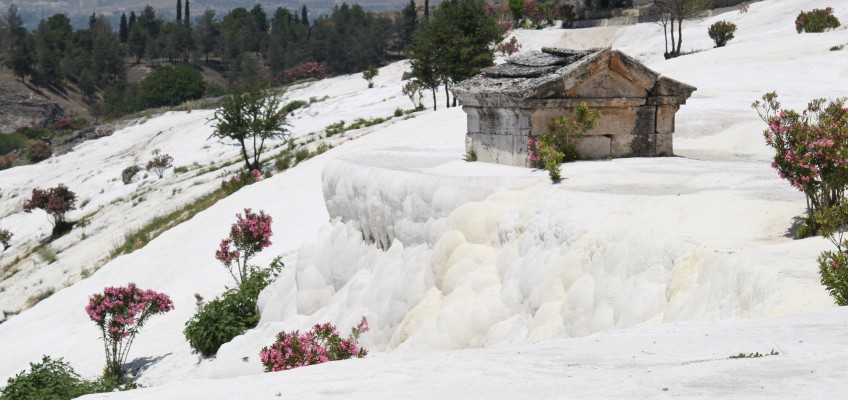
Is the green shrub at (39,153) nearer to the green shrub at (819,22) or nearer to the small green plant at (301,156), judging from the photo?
the small green plant at (301,156)

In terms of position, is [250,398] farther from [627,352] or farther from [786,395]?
[786,395]

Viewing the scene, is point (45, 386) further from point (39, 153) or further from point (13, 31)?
point (13, 31)

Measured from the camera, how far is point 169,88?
11769cm

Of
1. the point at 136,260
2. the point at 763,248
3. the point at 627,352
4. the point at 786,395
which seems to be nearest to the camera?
the point at 786,395

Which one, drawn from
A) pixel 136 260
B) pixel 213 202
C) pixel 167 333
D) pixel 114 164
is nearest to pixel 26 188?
pixel 114 164

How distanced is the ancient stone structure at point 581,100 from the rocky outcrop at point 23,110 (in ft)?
379

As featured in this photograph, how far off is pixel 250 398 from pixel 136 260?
22299 mm

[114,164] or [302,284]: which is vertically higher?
[302,284]

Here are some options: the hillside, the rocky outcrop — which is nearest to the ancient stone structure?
the hillside

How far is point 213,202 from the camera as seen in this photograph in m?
33.5

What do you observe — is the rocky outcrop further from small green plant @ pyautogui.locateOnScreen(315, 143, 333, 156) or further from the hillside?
the hillside

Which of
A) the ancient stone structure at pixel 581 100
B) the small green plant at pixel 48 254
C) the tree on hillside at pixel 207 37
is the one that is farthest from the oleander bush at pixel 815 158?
the tree on hillside at pixel 207 37

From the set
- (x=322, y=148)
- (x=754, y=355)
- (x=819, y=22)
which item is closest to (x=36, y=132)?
(x=322, y=148)

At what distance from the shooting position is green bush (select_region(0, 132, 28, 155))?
102m
